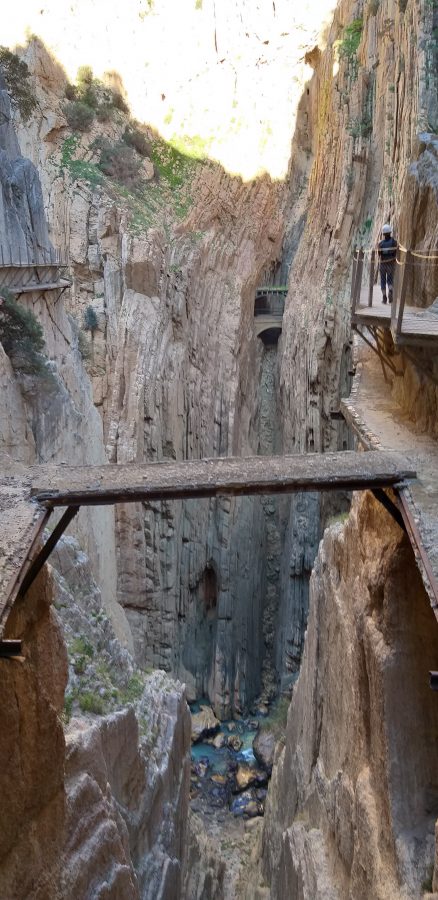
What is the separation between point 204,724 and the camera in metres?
23.3

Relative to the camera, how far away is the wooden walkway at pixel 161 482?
6641 mm

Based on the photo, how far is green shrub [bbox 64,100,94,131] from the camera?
1061 inches

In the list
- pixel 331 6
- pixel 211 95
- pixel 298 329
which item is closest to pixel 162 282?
pixel 298 329

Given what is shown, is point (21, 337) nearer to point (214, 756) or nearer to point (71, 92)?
point (214, 756)

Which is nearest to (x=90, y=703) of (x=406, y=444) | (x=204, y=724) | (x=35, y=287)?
(x=406, y=444)

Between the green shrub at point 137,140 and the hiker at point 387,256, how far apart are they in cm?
2019

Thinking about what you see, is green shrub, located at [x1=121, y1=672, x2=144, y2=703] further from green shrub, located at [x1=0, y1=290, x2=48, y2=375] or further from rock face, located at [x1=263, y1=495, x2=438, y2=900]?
green shrub, located at [x1=0, y1=290, x2=48, y2=375]

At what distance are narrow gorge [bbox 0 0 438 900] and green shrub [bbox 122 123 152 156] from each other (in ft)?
0.48

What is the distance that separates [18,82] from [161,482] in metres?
22.8

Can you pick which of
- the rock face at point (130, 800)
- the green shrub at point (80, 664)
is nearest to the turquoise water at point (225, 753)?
the rock face at point (130, 800)

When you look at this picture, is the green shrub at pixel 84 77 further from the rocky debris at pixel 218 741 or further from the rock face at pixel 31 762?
the rock face at pixel 31 762

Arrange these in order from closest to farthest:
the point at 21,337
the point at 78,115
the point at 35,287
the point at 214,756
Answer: the point at 21,337 < the point at 35,287 < the point at 214,756 < the point at 78,115

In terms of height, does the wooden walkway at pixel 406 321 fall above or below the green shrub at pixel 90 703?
above

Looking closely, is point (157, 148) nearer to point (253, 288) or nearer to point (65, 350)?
point (253, 288)
